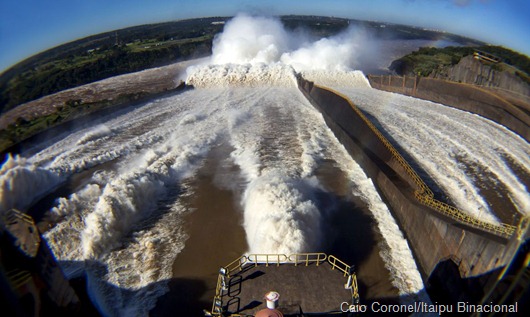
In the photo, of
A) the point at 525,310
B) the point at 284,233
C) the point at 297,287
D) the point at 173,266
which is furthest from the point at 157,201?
the point at 525,310

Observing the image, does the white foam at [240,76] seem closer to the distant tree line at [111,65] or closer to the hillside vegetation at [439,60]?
the distant tree line at [111,65]

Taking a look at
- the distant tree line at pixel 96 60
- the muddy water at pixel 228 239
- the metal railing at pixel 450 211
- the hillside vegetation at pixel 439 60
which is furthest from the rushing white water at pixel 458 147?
the distant tree line at pixel 96 60

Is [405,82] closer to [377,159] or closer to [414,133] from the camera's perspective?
[414,133]

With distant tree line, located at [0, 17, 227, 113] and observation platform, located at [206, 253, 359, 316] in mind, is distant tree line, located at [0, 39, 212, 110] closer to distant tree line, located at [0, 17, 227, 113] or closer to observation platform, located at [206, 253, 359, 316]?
distant tree line, located at [0, 17, 227, 113]

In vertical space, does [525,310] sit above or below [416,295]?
above

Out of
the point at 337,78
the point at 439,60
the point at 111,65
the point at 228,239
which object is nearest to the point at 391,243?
the point at 228,239

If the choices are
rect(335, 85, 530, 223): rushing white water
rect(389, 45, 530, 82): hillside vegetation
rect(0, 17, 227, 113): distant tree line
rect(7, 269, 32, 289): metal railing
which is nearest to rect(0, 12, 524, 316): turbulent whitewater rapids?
rect(335, 85, 530, 223): rushing white water

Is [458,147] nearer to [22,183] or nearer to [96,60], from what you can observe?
[22,183]
